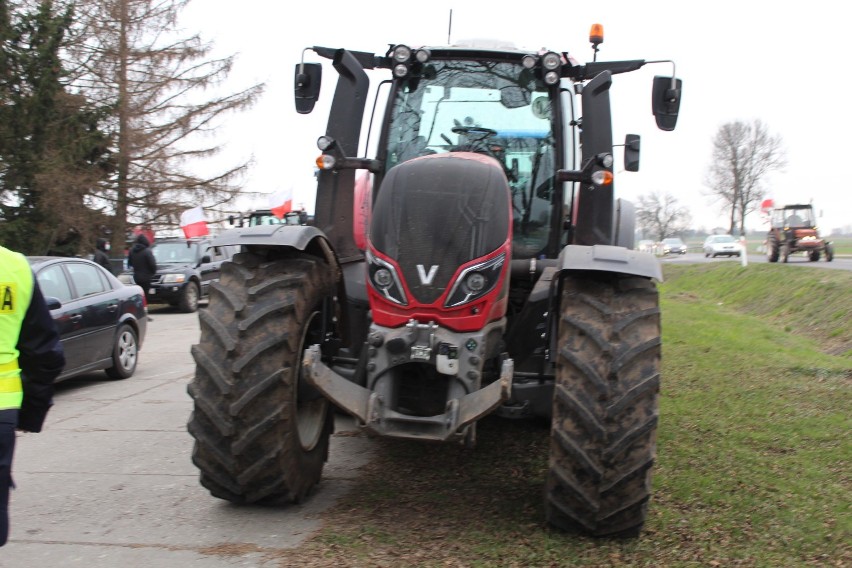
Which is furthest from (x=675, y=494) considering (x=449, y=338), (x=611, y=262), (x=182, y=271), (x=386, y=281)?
(x=182, y=271)

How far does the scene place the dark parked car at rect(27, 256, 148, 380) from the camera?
9633 millimetres

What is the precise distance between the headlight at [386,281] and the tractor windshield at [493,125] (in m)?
1.46

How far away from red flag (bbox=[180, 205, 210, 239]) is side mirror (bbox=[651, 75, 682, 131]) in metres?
21.3

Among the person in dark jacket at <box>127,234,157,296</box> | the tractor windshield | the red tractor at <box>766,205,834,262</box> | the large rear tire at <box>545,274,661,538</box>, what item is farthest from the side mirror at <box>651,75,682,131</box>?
the red tractor at <box>766,205,834,262</box>

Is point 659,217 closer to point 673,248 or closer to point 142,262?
point 673,248

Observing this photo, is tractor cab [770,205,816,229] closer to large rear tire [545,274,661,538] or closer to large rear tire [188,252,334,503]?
large rear tire [545,274,661,538]

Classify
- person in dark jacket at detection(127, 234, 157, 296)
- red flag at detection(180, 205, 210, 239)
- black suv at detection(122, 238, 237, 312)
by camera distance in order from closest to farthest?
person in dark jacket at detection(127, 234, 157, 296) < black suv at detection(122, 238, 237, 312) < red flag at detection(180, 205, 210, 239)

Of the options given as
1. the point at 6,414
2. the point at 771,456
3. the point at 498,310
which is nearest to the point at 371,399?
the point at 498,310

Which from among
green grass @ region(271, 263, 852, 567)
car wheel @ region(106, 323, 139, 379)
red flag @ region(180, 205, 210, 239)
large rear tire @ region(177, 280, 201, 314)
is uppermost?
red flag @ region(180, 205, 210, 239)

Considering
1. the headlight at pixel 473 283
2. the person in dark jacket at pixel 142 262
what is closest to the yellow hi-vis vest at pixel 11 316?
the headlight at pixel 473 283

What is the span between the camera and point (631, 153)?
6.04m

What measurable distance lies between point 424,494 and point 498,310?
4.40ft

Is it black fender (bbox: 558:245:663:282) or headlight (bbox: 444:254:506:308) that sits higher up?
black fender (bbox: 558:245:663:282)

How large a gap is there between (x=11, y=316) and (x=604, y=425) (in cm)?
282
